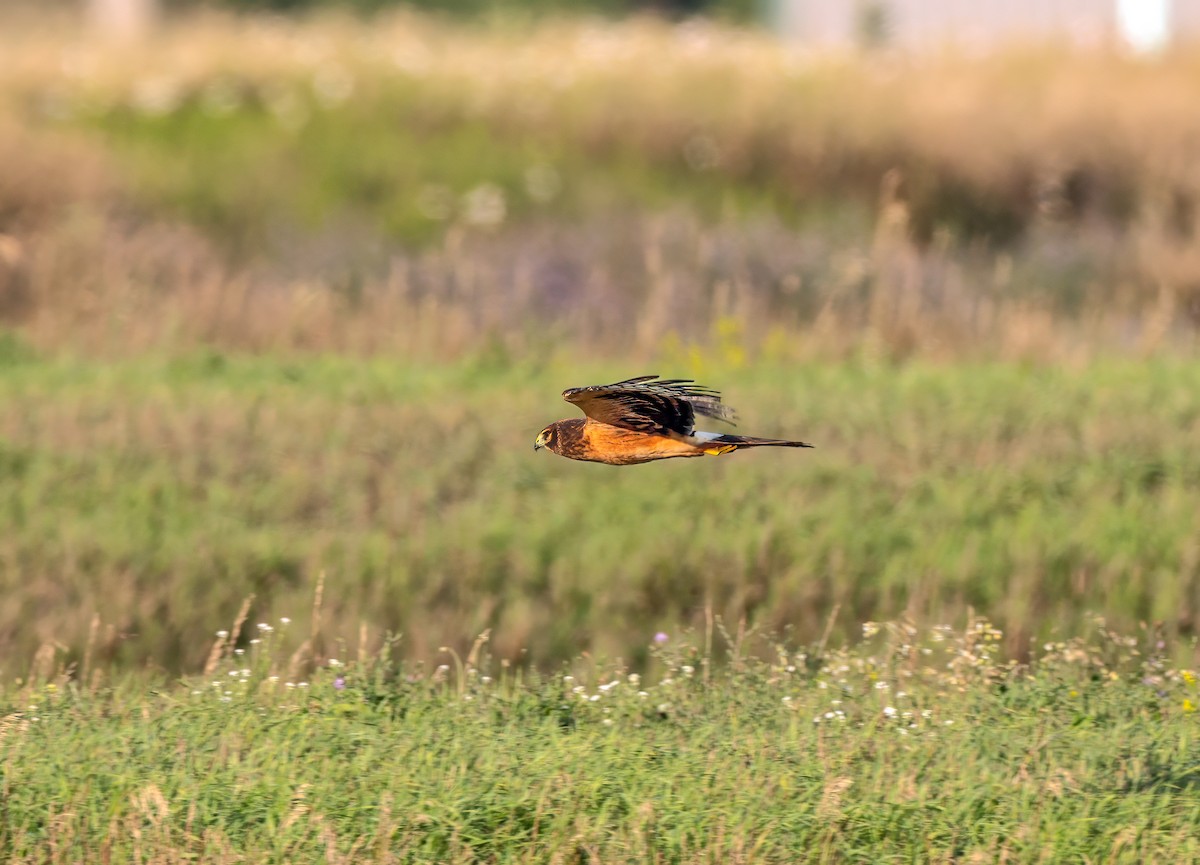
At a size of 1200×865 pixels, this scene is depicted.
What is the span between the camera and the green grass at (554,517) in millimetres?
7078

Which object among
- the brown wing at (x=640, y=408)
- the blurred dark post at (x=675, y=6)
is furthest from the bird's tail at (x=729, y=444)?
the blurred dark post at (x=675, y=6)

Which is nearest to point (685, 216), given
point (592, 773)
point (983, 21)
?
point (592, 773)

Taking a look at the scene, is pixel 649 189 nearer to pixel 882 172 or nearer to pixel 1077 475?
pixel 882 172

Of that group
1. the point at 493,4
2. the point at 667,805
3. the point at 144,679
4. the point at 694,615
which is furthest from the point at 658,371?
the point at 493,4

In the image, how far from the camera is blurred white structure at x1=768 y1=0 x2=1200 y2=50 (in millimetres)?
17859

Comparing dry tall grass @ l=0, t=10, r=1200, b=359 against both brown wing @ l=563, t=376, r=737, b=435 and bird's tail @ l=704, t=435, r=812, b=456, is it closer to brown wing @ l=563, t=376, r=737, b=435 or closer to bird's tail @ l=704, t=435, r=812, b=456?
brown wing @ l=563, t=376, r=737, b=435

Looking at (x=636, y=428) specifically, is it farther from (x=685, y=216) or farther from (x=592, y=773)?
(x=685, y=216)

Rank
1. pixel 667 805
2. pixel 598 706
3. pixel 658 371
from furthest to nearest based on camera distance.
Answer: pixel 658 371
pixel 598 706
pixel 667 805

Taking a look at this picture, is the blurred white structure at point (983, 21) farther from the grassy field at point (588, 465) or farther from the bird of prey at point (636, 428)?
the bird of prey at point (636, 428)

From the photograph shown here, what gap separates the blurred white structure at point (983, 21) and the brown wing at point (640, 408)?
14.2 meters

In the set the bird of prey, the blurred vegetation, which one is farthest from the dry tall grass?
the bird of prey

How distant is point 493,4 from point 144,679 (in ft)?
75.8

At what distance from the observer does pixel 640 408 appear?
3.90 meters

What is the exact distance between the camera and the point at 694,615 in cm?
716
